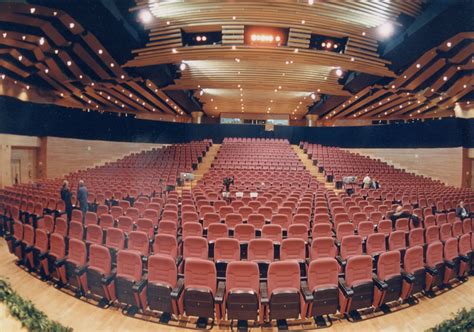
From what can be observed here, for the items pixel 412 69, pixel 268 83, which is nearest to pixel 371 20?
pixel 412 69

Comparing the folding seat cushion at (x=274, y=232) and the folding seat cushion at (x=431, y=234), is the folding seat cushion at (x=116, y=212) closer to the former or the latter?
the folding seat cushion at (x=274, y=232)

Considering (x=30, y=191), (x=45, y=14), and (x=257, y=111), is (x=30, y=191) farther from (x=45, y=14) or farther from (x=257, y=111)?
(x=257, y=111)

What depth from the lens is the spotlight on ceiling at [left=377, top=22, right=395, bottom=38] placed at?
35.4ft

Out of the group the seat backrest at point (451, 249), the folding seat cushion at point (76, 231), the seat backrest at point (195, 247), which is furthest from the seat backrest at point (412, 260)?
the folding seat cushion at point (76, 231)

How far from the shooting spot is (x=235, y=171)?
40.2 feet

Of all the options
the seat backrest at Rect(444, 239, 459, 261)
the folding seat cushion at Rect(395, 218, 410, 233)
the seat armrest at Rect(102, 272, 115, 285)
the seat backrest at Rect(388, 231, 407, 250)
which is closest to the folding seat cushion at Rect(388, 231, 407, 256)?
the seat backrest at Rect(388, 231, 407, 250)

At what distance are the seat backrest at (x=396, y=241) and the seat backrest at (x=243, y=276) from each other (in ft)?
8.53

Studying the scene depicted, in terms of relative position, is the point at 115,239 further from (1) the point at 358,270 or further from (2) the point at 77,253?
(1) the point at 358,270

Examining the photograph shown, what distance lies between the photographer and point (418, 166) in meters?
15.6

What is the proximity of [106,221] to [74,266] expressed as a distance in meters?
1.48

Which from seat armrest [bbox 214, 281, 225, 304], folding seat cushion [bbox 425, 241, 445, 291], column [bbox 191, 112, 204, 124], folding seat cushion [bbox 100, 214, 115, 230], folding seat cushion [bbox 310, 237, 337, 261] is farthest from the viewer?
column [bbox 191, 112, 204, 124]

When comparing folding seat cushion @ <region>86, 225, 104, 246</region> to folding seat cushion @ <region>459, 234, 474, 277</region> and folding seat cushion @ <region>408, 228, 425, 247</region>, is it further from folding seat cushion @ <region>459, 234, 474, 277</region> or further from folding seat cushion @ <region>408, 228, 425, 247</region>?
folding seat cushion @ <region>459, 234, 474, 277</region>

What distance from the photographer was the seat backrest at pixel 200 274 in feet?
10.8

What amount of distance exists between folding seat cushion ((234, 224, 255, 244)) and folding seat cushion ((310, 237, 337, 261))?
107cm
